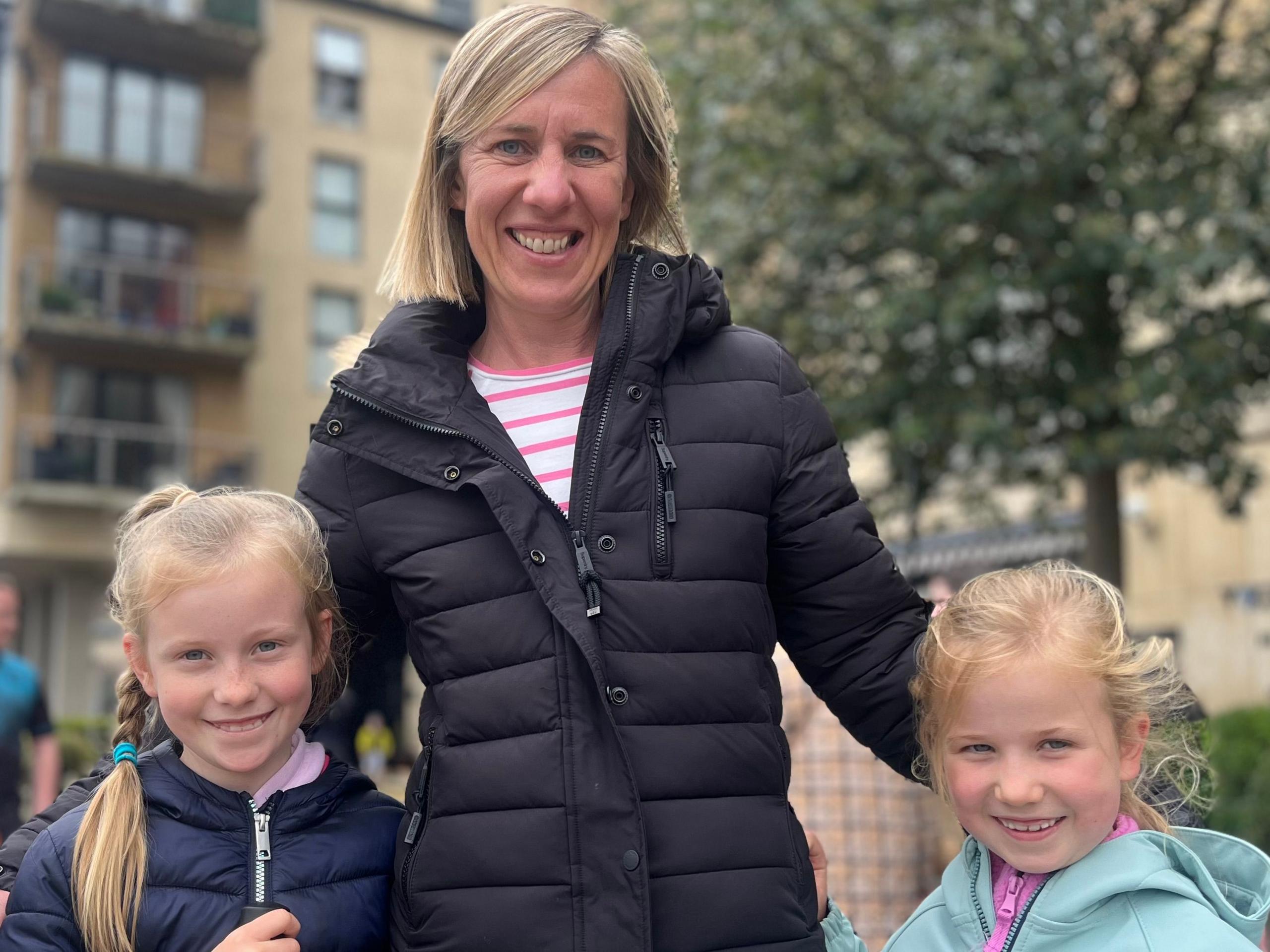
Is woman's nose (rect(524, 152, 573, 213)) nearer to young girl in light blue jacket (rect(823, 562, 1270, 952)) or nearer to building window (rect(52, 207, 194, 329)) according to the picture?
young girl in light blue jacket (rect(823, 562, 1270, 952))

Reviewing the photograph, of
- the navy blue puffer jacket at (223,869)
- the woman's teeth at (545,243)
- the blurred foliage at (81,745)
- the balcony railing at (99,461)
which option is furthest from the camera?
the balcony railing at (99,461)

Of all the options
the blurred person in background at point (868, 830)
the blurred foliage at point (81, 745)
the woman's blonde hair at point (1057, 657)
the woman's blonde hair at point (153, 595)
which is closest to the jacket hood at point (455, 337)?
the woman's blonde hair at point (153, 595)

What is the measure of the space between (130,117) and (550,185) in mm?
24311

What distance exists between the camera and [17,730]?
23.5 ft

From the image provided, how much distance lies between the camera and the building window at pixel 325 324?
2703cm

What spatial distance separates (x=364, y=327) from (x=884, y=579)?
47.6 inches

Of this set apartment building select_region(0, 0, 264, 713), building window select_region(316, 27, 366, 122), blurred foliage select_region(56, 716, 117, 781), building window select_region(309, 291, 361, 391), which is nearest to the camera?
blurred foliage select_region(56, 716, 117, 781)

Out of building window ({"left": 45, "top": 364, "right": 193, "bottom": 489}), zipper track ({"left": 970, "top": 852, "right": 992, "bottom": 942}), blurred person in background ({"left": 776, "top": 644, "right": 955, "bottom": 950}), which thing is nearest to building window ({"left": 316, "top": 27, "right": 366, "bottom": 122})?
building window ({"left": 45, "top": 364, "right": 193, "bottom": 489})

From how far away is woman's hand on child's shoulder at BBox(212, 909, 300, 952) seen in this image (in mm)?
2234

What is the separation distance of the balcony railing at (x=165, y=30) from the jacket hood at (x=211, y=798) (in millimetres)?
24127

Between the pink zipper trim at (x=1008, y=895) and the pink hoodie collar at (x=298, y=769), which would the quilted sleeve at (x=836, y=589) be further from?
the pink hoodie collar at (x=298, y=769)

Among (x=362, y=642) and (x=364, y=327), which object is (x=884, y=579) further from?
(x=364, y=327)

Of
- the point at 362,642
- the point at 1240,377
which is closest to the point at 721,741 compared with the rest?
the point at 362,642

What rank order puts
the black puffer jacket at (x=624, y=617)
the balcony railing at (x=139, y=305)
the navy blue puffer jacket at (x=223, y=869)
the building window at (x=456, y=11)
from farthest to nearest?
the building window at (x=456, y=11)
the balcony railing at (x=139, y=305)
the navy blue puffer jacket at (x=223, y=869)
the black puffer jacket at (x=624, y=617)
